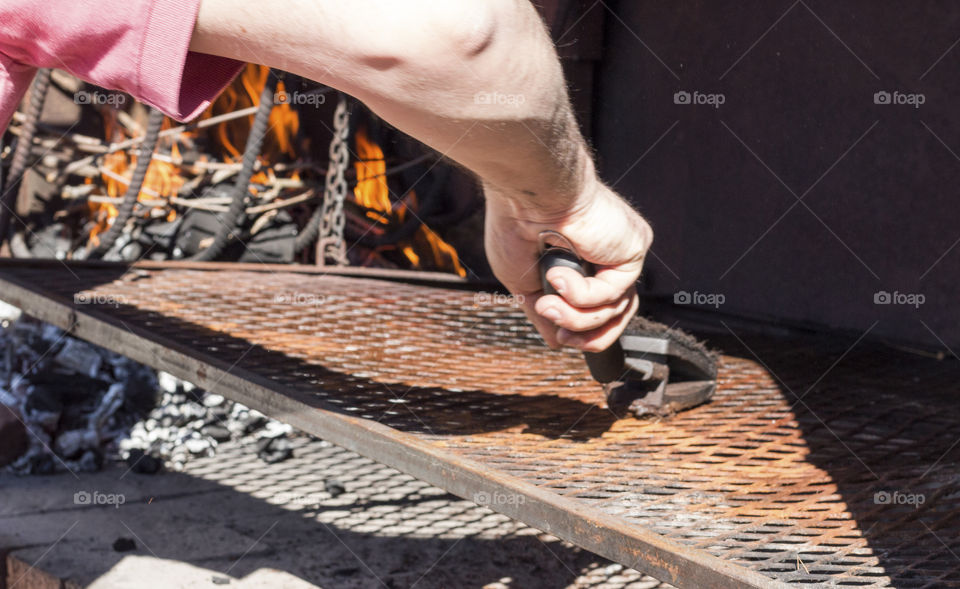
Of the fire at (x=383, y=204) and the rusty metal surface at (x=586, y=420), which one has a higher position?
the fire at (x=383, y=204)

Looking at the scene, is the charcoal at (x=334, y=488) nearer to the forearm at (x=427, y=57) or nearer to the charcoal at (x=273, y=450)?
the charcoal at (x=273, y=450)

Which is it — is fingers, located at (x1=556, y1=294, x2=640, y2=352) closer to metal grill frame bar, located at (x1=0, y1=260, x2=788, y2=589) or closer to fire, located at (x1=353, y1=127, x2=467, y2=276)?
metal grill frame bar, located at (x1=0, y1=260, x2=788, y2=589)

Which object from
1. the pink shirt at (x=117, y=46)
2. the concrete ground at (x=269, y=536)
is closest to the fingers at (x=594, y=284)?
the pink shirt at (x=117, y=46)

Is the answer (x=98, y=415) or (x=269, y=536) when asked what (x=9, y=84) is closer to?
(x=269, y=536)

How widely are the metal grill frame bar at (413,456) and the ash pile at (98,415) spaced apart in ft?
2.80

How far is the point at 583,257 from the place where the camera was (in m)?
1.44

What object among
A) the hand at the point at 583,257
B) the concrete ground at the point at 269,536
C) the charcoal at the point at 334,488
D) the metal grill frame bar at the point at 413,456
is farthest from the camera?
the charcoal at the point at 334,488

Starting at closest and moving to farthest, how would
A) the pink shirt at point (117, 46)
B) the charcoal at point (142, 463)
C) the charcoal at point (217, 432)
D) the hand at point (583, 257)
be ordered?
the pink shirt at point (117, 46)
the hand at point (583, 257)
the charcoal at point (142, 463)
the charcoal at point (217, 432)

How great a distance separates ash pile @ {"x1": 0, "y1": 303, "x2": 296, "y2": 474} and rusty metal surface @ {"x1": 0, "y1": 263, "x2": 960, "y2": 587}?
2.04 feet

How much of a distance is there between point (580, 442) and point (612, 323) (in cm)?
40

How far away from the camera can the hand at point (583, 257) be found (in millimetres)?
1384

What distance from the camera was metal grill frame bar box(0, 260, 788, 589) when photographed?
1.27 meters

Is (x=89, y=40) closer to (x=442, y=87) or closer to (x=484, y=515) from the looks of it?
(x=442, y=87)

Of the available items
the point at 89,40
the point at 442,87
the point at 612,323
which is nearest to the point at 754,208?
the point at 612,323
